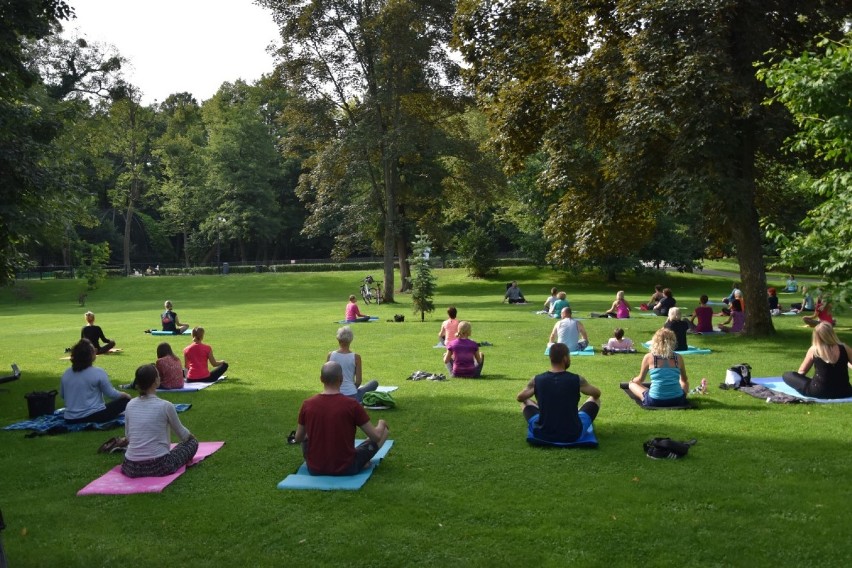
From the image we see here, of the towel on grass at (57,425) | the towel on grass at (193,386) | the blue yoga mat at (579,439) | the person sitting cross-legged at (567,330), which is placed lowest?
the towel on grass at (193,386)

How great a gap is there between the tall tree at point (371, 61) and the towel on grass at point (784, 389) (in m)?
25.6

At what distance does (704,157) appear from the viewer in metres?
18.4

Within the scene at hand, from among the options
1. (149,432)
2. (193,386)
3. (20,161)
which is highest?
(20,161)

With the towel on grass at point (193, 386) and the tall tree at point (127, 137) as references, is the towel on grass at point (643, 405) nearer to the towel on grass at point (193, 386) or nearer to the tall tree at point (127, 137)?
the towel on grass at point (193, 386)

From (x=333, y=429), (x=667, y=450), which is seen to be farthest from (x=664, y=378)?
(x=333, y=429)

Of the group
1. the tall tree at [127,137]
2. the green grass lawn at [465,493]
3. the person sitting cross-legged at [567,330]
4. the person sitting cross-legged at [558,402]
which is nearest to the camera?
the green grass lawn at [465,493]

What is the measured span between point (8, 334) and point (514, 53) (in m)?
19.7

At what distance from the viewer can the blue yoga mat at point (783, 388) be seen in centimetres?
1105

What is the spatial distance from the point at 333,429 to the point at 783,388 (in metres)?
8.21

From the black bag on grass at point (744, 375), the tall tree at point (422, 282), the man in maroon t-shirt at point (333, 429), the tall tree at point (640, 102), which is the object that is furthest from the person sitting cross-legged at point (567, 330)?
the tall tree at point (422, 282)

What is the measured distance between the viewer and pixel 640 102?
18.0 meters

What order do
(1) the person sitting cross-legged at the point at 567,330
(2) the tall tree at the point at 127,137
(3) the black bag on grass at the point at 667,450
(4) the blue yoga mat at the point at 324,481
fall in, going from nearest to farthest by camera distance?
(4) the blue yoga mat at the point at 324,481, (3) the black bag on grass at the point at 667,450, (1) the person sitting cross-legged at the point at 567,330, (2) the tall tree at the point at 127,137

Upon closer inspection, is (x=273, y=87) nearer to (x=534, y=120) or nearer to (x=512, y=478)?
(x=534, y=120)

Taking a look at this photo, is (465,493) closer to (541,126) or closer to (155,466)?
(155,466)
